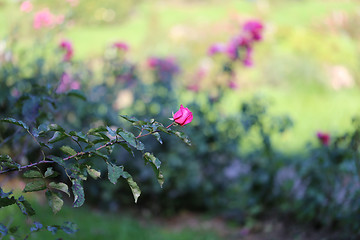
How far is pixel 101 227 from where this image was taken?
7.48ft

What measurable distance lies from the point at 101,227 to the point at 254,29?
1440 millimetres

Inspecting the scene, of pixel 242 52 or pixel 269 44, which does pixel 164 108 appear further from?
pixel 269 44

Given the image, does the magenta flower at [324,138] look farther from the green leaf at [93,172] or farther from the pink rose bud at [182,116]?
the green leaf at [93,172]

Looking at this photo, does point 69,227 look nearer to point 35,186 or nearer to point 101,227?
point 35,186

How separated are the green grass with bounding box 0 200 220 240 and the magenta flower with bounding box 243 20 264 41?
1.19 metres

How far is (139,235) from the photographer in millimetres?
2230

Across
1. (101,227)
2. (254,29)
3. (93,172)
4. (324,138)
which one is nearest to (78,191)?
(93,172)

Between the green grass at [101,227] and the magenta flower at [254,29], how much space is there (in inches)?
46.8

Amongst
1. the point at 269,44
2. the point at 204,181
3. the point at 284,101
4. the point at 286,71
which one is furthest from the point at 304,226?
the point at 269,44

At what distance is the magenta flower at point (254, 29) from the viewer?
101 inches

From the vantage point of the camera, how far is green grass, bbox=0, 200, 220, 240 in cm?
209

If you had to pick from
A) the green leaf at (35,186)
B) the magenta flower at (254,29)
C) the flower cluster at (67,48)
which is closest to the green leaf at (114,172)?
the green leaf at (35,186)

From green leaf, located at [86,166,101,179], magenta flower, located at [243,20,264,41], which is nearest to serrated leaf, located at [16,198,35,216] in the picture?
green leaf, located at [86,166,101,179]

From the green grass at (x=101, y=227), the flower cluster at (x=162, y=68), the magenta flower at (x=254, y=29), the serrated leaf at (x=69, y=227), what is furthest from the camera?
the flower cluster at (x=162, y=68)
